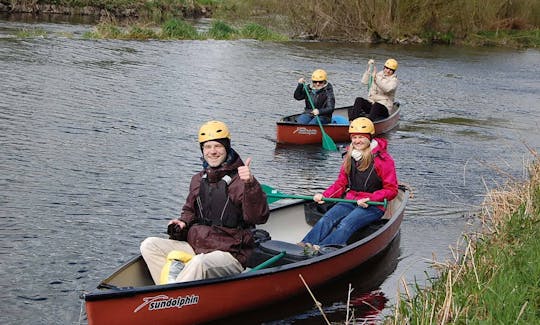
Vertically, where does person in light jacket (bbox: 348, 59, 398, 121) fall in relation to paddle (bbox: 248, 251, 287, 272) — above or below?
above

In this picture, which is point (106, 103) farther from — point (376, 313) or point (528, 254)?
point (528, 254)

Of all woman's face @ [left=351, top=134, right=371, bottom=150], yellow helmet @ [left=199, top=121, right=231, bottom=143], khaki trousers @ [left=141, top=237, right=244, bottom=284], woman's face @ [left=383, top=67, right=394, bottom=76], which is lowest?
khaki trousers @ [left=141, top=237, right=244, bottom=284]

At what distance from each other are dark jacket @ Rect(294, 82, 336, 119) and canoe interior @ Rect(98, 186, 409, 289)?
16.3 feet

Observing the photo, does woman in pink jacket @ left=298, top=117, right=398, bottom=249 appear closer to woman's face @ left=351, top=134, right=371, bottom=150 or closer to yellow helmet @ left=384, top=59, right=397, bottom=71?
woman's face @ left=351, top=134, right=371, bottom=150

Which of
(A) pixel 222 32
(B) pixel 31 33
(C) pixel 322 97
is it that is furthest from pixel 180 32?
(C) pixel 322 97

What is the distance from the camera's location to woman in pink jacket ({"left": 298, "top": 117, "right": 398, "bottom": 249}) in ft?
28.6

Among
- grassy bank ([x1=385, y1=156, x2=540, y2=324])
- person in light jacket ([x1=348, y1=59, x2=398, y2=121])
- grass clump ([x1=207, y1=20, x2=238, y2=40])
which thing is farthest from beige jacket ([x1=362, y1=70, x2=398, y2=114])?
grass clump ([x1=207, y1=20, x2=238, y2=40])

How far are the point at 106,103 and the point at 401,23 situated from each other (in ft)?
74.9

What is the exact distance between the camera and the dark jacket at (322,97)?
14891 millimetres

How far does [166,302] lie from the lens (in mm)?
6406

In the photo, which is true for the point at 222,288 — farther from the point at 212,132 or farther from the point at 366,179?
the point at 366,179

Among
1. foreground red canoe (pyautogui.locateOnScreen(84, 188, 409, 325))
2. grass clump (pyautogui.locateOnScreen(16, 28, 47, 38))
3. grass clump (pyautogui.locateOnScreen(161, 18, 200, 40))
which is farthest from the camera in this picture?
grass clump (pyautogui.locateOnScreen(161, 18, 200, 40))

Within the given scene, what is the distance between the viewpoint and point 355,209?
884cm

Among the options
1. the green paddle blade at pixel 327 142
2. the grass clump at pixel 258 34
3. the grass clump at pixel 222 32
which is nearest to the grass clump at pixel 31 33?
the grass clump at pixel 222 32
